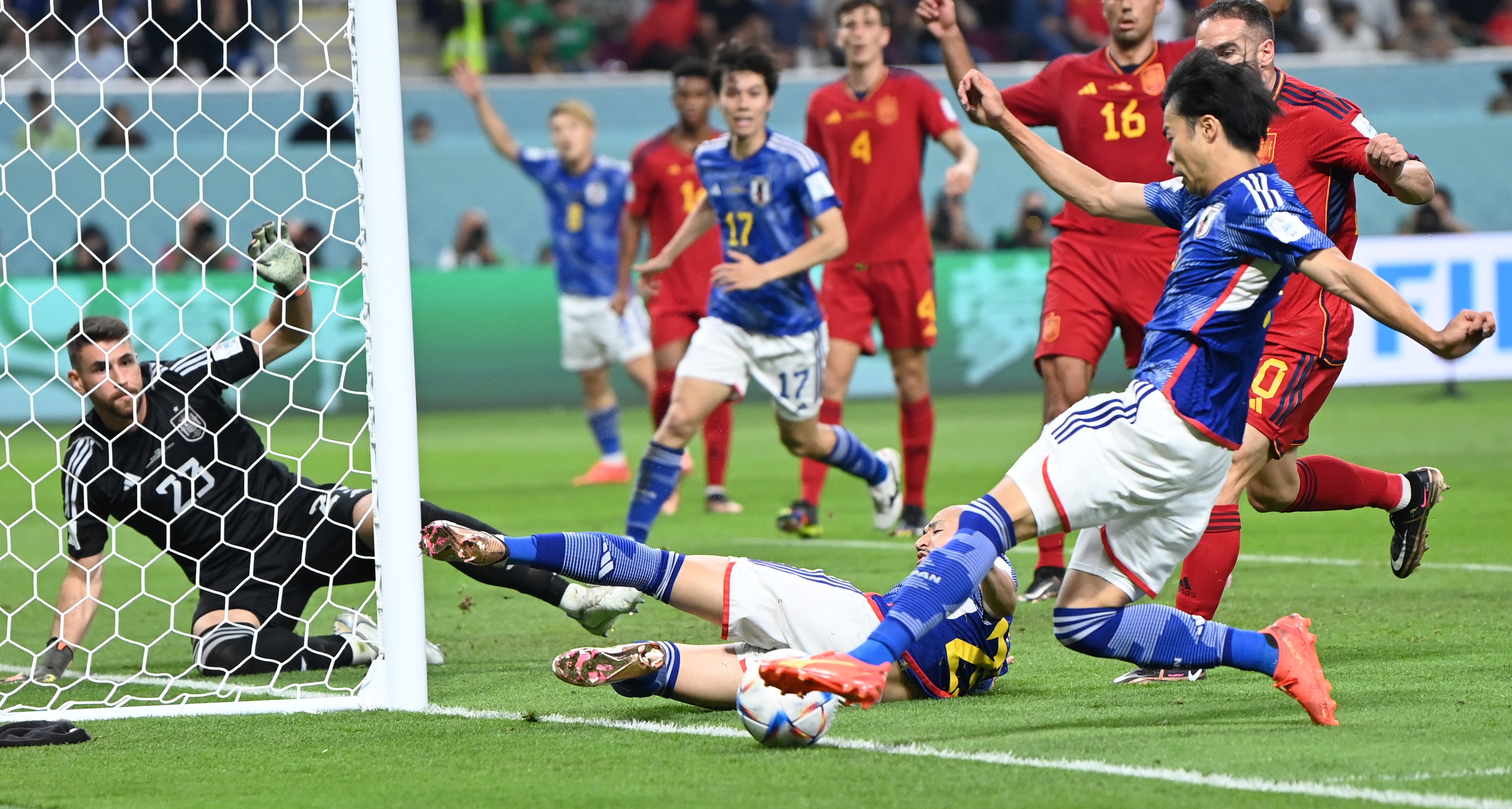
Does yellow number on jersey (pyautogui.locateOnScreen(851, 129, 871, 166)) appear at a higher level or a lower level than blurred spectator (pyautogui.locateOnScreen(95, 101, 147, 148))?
higher

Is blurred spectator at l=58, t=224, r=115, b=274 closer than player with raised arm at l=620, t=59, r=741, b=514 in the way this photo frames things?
No

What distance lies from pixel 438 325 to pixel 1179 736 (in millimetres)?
12510

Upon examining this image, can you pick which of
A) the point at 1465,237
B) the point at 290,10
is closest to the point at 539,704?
the point at 1465,237

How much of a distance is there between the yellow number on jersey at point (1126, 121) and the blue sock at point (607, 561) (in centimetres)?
281

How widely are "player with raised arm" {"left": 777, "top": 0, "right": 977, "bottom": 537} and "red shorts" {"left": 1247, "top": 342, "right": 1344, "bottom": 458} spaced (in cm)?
362

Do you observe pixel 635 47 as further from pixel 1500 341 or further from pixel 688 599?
pixel 688 599

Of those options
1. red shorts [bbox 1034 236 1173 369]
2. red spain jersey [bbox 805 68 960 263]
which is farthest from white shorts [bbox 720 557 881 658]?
red spain jersey [bbox 805 68 960 263]

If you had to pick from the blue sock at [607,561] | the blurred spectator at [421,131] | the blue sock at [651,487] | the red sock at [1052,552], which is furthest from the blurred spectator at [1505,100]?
the blue sock at [607,561]

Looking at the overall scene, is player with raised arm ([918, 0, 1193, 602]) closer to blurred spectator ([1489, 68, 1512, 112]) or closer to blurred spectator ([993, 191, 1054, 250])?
blurred spectator ([993, 191, 1054, 250])

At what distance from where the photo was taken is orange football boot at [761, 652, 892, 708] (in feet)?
11.8

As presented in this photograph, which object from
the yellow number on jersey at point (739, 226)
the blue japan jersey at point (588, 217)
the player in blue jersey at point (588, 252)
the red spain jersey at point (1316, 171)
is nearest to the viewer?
the red spain jersey at point (1316, 171)

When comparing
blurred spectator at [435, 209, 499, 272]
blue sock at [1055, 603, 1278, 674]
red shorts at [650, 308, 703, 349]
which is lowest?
blurred spectator at [435, 209, 499, 272]

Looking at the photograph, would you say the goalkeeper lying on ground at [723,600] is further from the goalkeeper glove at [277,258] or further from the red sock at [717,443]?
the red sock at [717,443]

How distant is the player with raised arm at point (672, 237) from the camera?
10016mm
